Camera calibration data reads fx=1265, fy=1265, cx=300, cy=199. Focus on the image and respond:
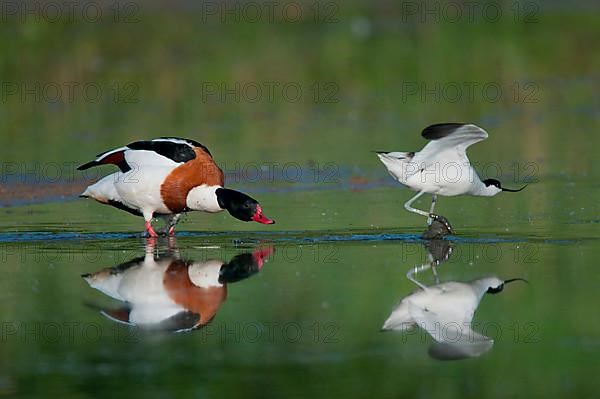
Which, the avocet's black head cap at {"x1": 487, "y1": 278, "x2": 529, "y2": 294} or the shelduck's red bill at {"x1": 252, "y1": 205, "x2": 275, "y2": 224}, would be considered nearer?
the avocet's black head cap at {"x1": 487, "y1": 278, "x2": 529, "y2": 294}

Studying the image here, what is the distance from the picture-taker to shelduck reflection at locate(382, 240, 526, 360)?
7.41 m

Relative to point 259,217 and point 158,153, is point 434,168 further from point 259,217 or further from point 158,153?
point 158,153

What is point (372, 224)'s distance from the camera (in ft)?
37.6

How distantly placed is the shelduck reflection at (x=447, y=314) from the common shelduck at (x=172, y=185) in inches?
85.2

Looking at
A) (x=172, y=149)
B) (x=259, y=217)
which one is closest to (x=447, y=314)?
(x=259, y=217)

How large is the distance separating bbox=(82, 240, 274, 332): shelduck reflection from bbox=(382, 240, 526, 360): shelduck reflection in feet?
4.09

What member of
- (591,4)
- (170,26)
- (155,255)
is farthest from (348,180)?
(591,4)

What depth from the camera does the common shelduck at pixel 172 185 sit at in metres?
11.0

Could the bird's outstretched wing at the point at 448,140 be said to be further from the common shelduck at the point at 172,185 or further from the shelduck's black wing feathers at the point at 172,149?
the shelduck's black wing feathers at the point at 172,149

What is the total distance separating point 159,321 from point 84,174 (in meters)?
7.21

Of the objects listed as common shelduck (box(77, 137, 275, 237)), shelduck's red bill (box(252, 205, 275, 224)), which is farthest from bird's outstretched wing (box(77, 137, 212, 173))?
shelduck's red bill (box(252, 205, 275, 224))

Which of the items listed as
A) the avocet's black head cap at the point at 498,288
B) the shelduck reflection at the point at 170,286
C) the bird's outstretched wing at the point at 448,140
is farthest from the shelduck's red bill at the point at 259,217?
the avocet's black head cap at the point at 498,288

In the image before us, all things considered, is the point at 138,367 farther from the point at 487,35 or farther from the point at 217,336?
the point at 487,35

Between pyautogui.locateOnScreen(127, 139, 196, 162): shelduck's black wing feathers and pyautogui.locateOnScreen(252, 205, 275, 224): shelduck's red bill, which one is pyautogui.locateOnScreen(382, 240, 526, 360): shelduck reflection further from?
pyautogui.locateOnScreen(127, 139, 196, 162): shelduck's black wing feathers
